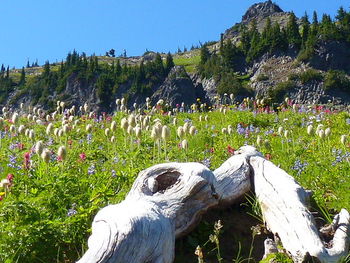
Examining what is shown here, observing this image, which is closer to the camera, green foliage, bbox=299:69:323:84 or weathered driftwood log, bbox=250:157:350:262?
weathered driftwood log, bbox=250:157:350:262

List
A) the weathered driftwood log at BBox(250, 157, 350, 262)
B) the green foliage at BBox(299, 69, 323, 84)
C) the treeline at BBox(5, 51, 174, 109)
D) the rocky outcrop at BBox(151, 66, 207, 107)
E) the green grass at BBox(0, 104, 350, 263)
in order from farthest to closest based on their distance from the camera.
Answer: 1. the treeline at BBox(5, 51, 174, 109)
2. the rocky outcrop at BBox(151, 66, 207, 107)
3. the green foliage at BBox(299, 69, 323, 84)
4. the green grass at BBox(0, 104, 350, 263)
5. the weathered driftwood log at BBox(250, 157, 350, 262)

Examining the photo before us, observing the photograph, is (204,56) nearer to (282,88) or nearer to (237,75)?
(237,75)

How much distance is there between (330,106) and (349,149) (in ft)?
21.9

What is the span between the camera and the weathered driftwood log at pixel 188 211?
3.00m

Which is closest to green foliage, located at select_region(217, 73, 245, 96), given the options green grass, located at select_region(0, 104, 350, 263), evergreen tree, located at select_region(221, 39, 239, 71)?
evergreen tree, located at select_region(221, 39, 239, 71)

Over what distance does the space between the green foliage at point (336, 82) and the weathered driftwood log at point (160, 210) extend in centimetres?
11396

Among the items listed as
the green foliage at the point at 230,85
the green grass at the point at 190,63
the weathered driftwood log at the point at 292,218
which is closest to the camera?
the weathered driftwood log at the point at 292,218

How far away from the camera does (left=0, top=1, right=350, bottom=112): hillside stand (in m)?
119

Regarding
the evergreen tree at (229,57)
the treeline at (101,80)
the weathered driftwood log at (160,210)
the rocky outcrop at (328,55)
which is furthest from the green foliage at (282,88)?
the weathered driftwood log at (160,210)

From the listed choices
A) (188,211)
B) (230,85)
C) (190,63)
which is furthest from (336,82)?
(188,211)

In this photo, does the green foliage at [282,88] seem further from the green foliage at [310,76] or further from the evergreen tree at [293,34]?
the evergreen tree at [293,34]

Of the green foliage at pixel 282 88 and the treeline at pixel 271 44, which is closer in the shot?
the green foliage at pixel 282 88

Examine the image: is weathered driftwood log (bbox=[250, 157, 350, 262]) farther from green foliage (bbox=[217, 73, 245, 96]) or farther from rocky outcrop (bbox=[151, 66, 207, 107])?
rocky outcrop (bbox=[151, 66, 207, 107])

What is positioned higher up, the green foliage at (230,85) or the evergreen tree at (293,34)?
the evergreen tree at (293,34)
